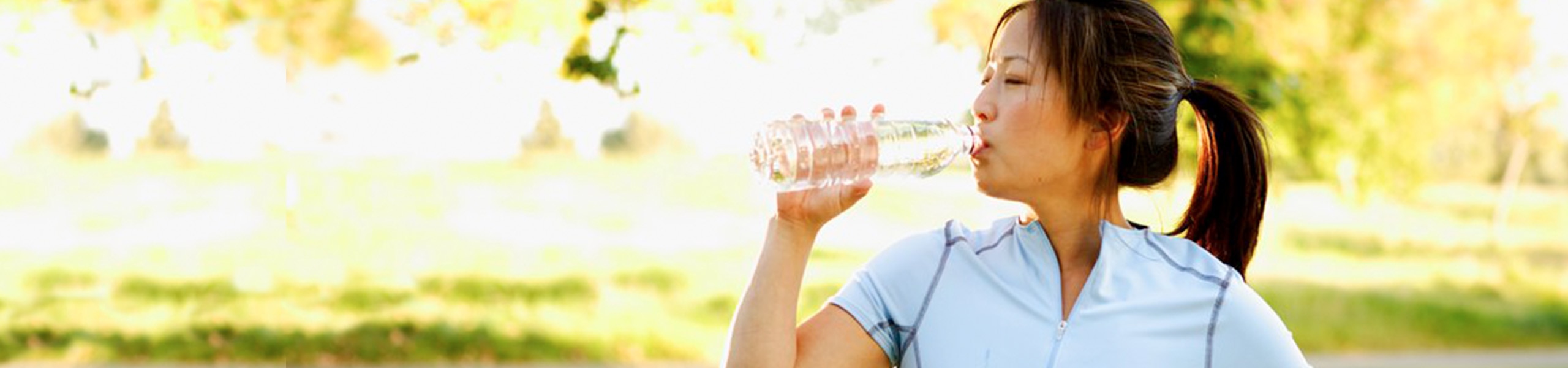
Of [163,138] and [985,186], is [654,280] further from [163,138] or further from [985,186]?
[985,186]

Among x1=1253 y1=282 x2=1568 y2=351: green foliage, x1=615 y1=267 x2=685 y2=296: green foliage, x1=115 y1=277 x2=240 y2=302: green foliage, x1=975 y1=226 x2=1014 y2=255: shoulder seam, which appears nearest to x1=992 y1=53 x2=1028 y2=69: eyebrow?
x1=975 y1=226 x2=1014 y2=255: shoulder seam

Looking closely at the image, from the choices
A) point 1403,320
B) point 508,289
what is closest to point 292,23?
point 508,289

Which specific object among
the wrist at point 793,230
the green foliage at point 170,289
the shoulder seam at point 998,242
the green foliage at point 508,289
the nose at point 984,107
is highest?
the nose at point 984,107

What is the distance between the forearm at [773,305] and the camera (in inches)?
66.0

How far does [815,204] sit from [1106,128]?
0.36 meters

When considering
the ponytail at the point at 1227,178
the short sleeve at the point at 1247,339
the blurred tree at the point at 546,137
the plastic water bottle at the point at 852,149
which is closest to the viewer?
the short sleeve at the point at 1247,339

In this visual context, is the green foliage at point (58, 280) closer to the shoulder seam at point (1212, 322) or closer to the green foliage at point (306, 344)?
the green foliage at point (306, 344)

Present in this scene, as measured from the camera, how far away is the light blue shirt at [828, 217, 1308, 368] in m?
1.65

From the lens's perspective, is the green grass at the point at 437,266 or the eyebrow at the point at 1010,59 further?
the green grass at the point at 437,266

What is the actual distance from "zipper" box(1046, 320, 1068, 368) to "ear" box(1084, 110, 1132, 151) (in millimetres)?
214

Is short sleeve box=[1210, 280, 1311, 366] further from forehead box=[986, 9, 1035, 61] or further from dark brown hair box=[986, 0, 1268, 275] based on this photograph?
forehead box=[986, 9, 1035, 61]

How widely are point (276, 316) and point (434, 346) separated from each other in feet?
2.67

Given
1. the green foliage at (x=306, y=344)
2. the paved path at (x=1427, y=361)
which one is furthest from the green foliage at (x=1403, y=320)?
the green foliage at (x=306, y=344)

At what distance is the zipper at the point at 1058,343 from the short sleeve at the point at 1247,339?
17 cm
